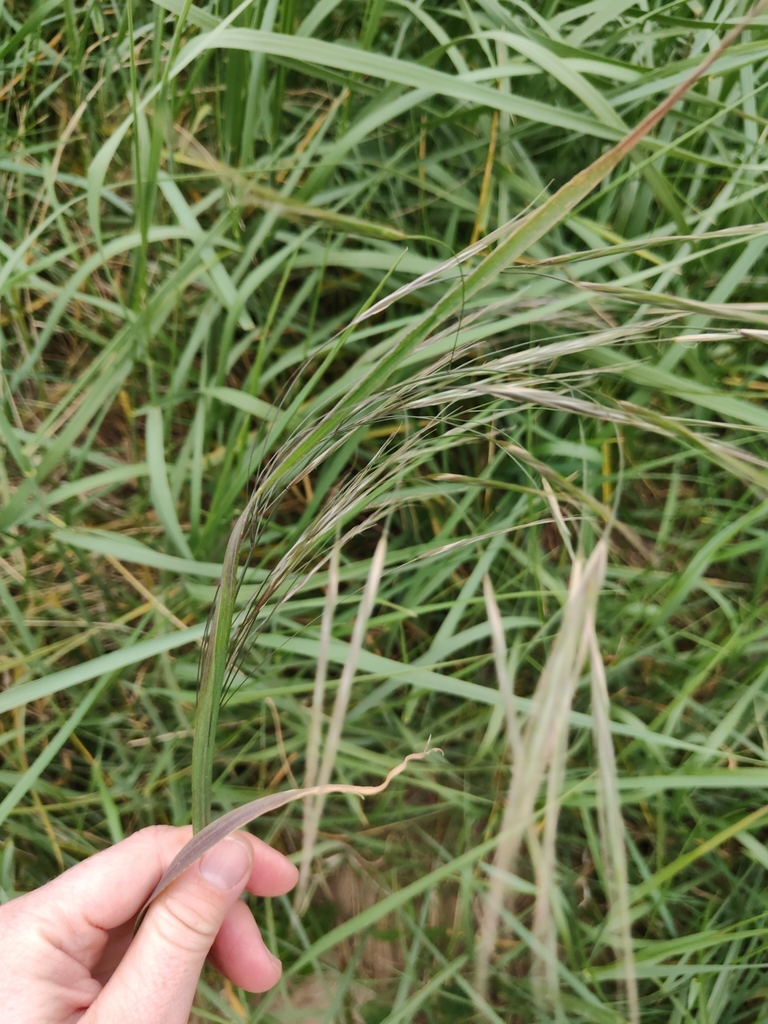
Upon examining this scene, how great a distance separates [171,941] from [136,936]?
3cm

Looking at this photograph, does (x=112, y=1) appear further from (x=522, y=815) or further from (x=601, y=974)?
(x=601, y=974)

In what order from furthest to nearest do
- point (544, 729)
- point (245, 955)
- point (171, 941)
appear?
point (245, 955) → point (171, 941) → point (544, 729)

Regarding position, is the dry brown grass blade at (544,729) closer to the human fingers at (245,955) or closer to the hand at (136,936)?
the hand at (136,936)

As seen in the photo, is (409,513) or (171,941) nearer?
(171,941)

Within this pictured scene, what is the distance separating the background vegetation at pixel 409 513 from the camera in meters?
0.59

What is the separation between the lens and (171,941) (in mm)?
463

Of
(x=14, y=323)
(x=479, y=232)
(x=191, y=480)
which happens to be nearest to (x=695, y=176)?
(x=479, y=232)

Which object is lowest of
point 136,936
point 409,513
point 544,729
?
point 136,936

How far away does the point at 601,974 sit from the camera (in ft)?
1.97

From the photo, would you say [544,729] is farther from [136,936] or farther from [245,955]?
[245,955]

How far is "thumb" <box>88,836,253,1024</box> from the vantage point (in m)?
0.46

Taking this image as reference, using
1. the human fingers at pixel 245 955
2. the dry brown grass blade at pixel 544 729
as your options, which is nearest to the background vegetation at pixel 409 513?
the human fingers at pixel 245 955

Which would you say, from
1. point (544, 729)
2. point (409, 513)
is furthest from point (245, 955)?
point (544, 729)

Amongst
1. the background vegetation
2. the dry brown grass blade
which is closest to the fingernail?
the background vegetation
